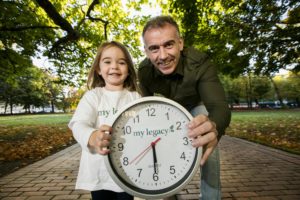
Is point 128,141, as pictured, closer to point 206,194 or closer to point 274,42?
point 206,194

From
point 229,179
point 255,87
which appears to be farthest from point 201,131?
point 255,87

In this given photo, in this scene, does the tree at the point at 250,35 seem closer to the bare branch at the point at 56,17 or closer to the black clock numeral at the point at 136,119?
the bare branch at the point at 56,17

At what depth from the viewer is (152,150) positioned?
1633mm

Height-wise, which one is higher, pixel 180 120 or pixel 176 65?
pixel 176 65

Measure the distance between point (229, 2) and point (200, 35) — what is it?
1.28 m

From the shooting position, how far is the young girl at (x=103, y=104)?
6.60ft

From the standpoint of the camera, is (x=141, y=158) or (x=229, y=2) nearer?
(x=141, y=158)

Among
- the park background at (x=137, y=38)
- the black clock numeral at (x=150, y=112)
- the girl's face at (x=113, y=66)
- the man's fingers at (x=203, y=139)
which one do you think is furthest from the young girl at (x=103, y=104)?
the park background at (x=137, y=38)

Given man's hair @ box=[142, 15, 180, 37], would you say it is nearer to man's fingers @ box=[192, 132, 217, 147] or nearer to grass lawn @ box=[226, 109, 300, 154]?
man's fingers @ box=[192, 132, 217, 147]

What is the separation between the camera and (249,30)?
8.70 metres

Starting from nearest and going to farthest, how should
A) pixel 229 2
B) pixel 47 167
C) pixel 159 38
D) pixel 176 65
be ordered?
pixel 159 38, pixel 176 65, pixel 47 167, pixel 229 2

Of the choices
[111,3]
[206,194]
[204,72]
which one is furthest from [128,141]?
[111,3]

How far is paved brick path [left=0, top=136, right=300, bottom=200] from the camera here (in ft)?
13.3

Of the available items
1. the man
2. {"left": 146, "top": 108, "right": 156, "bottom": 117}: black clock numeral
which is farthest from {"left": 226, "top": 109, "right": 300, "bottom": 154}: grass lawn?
{"left": 146, "top": 108, "right": 156, "bottom": 117}: black clock numeral
